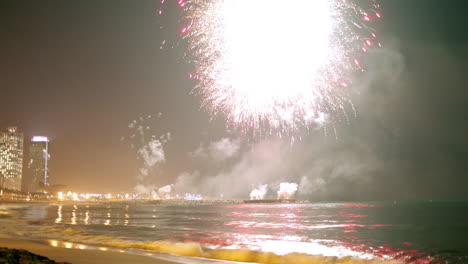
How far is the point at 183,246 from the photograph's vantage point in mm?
22125

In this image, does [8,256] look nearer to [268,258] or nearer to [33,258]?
[33,258]

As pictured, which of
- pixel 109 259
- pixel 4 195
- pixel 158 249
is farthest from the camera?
pixel 4 195

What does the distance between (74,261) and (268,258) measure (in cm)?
938

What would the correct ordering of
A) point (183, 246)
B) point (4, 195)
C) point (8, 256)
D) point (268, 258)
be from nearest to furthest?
1. point (8, 256)
2. point (268, 258)
3. point (183, 246)
4. point (4, 195)

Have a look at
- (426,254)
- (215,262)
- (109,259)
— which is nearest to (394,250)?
(426,254)

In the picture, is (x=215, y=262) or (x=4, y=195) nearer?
(x=215, y=262)

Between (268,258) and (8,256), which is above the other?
(8,256)

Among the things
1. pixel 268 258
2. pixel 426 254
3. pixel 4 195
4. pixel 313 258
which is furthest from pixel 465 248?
pixel 4 195

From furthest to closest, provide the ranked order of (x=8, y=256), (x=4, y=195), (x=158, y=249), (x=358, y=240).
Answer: (x=4, y=195), (x=358, y=240), (x=158, y=249), (x=8, y=256)

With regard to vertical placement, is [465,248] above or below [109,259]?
below

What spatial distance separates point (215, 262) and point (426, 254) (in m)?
16.6

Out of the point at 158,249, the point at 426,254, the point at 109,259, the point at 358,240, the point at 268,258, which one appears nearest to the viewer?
the point at 109,259

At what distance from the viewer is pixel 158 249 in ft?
67.8

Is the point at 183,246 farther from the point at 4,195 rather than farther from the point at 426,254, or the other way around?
the point at 4,195
